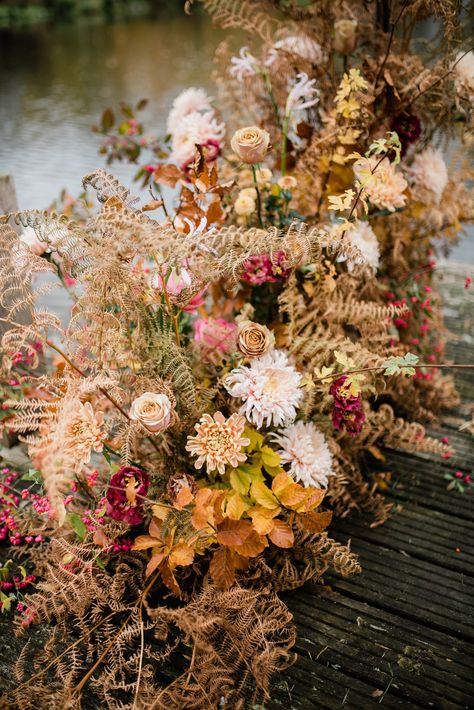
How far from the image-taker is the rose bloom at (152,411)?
3.78 feet

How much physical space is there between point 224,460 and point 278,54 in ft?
4.16

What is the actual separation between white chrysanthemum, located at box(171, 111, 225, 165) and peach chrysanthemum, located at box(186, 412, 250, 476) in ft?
Answer: 2.75

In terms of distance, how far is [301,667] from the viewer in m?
1.27

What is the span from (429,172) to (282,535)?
122 cm

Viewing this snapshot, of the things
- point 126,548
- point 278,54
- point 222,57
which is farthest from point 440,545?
point 222,57

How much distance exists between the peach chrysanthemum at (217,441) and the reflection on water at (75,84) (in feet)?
10.9

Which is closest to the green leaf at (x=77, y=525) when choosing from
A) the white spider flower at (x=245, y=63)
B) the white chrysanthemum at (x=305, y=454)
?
the white chrysanthemum at (x=305, y=454)

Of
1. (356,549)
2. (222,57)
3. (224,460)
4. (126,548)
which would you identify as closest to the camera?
(224,460)

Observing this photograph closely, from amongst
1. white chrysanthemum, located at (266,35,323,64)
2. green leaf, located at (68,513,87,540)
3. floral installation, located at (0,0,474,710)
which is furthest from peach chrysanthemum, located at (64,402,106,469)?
white chrysanthemum, located at (266,35,323,64)

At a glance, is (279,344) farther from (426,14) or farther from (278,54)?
(426,14)

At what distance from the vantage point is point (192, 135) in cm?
173

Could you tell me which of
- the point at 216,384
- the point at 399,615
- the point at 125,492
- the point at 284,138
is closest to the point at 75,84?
the point at 284,138

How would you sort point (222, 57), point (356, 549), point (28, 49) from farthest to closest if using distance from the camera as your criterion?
1. point (28, 49)
2. point (222, 57)
3. point (356, 549)

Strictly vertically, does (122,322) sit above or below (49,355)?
above
